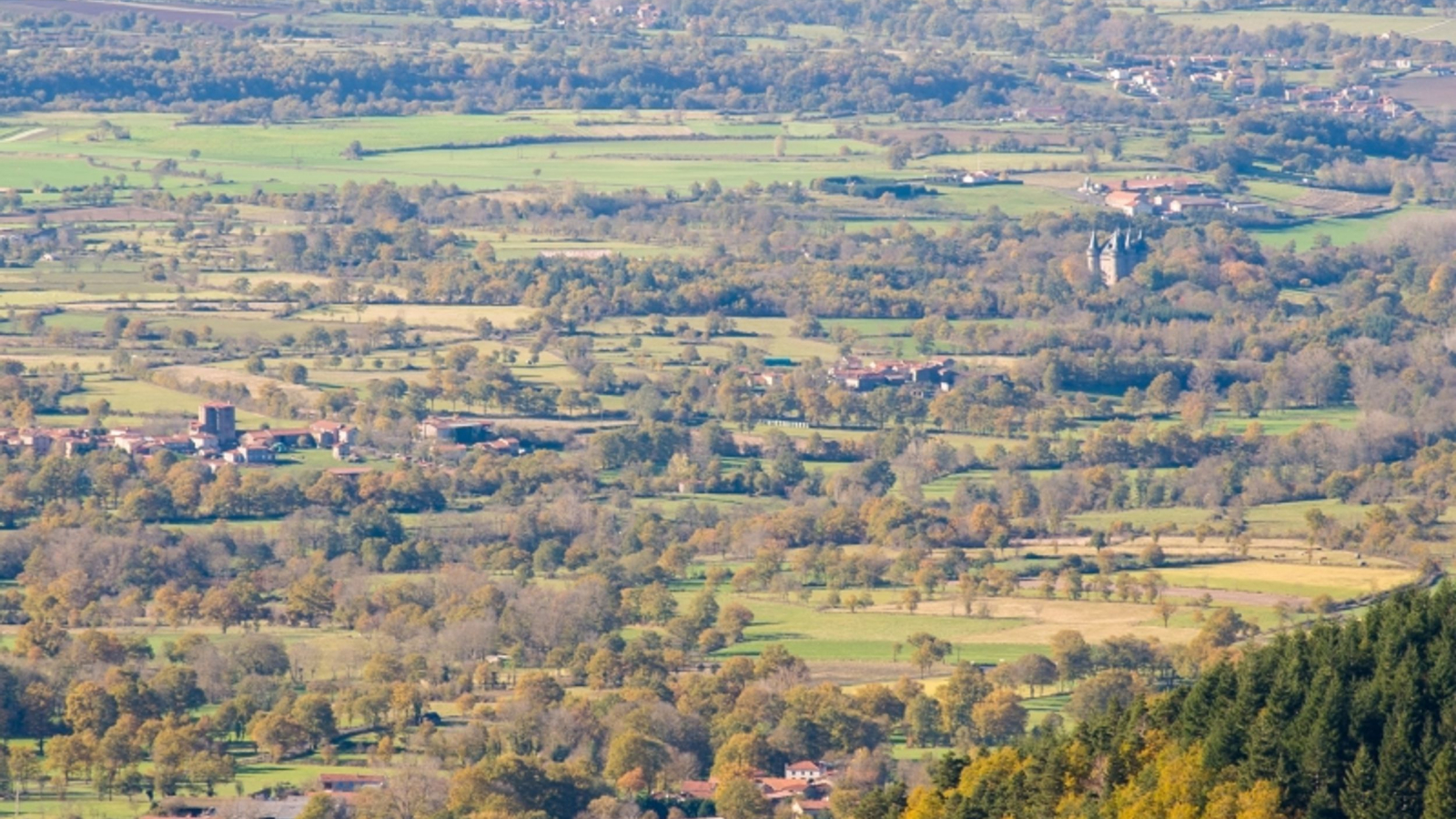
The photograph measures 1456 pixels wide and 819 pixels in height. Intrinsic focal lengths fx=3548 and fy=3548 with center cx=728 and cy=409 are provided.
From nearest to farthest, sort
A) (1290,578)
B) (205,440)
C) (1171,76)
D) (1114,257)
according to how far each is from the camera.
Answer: (1290,578) → (205,440) → (1114,257) → (1171,76)

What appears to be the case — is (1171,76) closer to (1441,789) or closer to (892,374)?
(892,374)

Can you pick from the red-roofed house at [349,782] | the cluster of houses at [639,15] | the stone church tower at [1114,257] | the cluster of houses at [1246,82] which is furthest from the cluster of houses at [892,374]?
the cluster of houses at [639,15]

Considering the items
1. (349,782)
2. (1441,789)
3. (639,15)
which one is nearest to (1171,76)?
(639,15)

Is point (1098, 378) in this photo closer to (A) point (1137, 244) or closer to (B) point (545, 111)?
(A) point (1137, 244)

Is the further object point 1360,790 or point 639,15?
point 639,15

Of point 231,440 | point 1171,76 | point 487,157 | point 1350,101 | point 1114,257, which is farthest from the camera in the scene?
point 1171,76

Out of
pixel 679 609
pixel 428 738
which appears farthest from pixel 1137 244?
pixel 428 738

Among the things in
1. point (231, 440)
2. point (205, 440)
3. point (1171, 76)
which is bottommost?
point (1171, 76)

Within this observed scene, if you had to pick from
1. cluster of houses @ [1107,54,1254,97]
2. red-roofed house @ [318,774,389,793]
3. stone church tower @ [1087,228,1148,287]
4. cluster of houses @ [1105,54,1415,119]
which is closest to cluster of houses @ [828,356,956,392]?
stone church tower @ [1087,228,1148,287]
